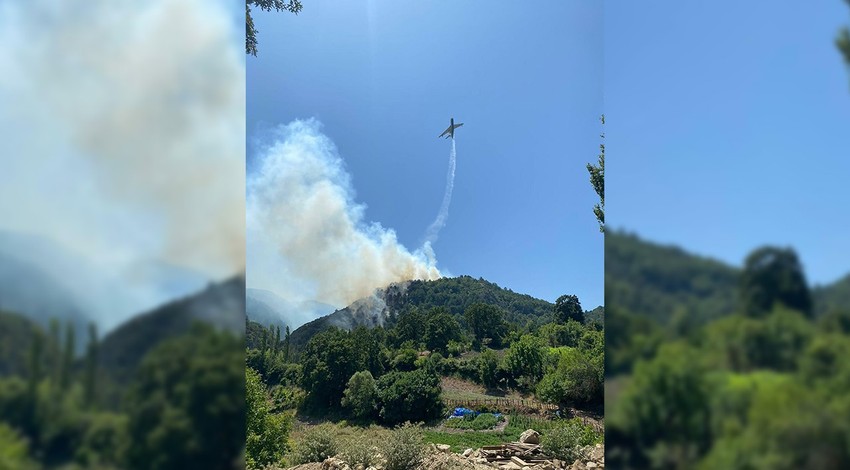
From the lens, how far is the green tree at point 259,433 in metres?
8.96

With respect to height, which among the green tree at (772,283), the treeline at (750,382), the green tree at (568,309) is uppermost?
the green tree at (772,283)

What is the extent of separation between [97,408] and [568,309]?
747 inches

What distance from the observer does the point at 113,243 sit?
1.87 metres

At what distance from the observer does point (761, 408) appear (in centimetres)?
157

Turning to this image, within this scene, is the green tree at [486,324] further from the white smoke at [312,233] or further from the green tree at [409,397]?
the green tree at [409,397]

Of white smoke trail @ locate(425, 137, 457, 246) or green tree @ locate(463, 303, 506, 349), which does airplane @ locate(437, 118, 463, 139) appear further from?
green tree @ locate(463, 303, 506, 349)

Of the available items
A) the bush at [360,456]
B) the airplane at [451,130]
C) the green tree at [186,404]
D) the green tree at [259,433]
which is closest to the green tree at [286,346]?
the airplane at [451,130]

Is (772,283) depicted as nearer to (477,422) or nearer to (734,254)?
(734,254)

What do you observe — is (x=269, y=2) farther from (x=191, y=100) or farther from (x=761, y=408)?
(x=761, y=408)

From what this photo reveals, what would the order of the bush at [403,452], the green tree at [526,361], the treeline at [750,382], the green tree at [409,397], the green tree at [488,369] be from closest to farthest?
the treeline at [750,382]
the bush at [403,452]
the green tree at [409,397]
the green tree at [526,361]
the green tree at [488,369]

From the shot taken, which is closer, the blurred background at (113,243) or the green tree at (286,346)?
the blurred background at (113,243)

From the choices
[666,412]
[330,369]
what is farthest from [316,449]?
[330,369]

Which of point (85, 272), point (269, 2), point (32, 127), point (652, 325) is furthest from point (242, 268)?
point (269, 2)

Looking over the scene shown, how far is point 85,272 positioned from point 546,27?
Answer: 16.1 m
